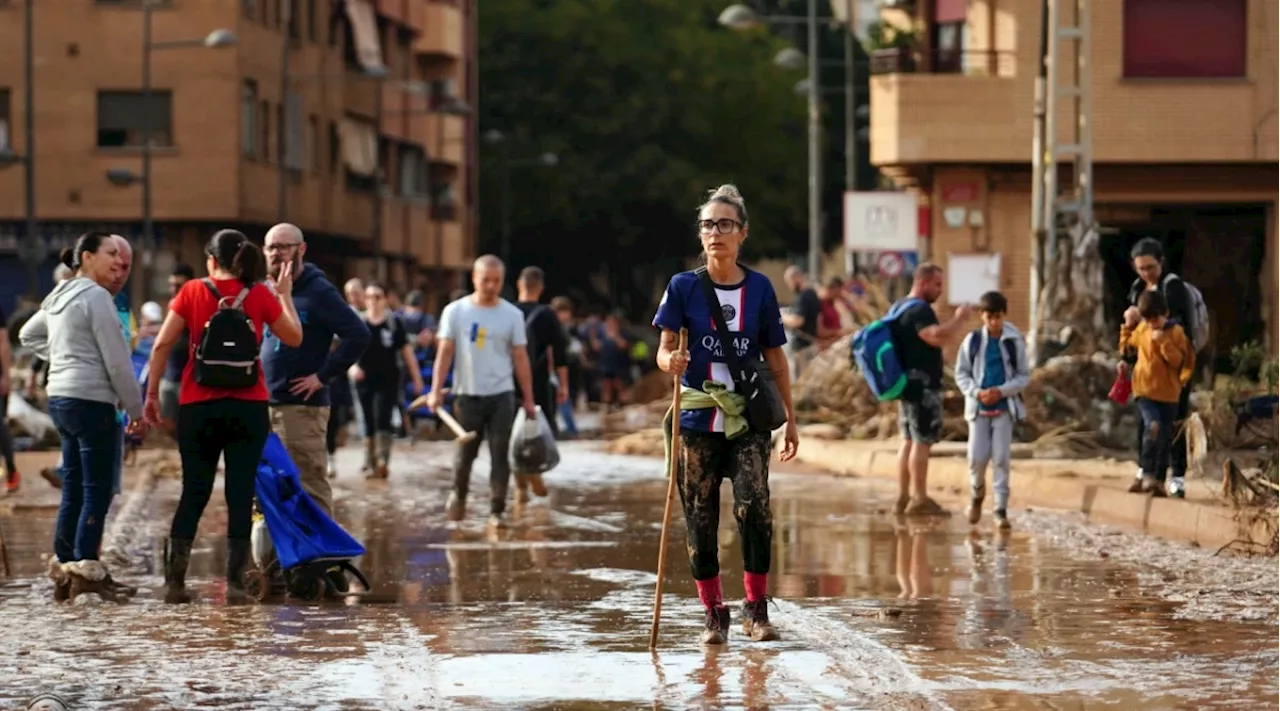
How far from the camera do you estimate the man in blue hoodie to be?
13.7m

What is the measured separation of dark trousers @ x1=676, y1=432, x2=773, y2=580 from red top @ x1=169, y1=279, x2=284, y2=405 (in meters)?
2.57

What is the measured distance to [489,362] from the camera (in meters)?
18.0

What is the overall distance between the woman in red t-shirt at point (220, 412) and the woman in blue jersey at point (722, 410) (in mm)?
2567

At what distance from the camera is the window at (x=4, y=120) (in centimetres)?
5481

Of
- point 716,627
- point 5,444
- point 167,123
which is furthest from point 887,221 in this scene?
point 716,627

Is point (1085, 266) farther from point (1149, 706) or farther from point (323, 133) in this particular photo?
point (323, 133)

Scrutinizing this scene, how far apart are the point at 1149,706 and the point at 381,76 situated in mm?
53557

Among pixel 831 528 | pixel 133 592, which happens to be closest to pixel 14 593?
pixel 133 592

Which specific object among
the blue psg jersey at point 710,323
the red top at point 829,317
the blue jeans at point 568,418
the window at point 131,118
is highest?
the window at point 131,118

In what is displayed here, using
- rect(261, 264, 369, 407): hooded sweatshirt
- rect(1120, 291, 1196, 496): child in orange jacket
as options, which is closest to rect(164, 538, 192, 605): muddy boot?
rect(261, 264, 369, 407): hooded sweatshirt

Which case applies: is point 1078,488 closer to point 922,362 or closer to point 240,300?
point 922,362

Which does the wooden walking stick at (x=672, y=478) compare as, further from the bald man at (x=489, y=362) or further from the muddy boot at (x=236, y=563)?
the bald man at (x=489, y=362)

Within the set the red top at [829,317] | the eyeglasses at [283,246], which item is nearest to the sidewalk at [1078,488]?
the eyeglasses at [283,246]

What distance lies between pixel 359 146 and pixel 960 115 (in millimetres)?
30127
